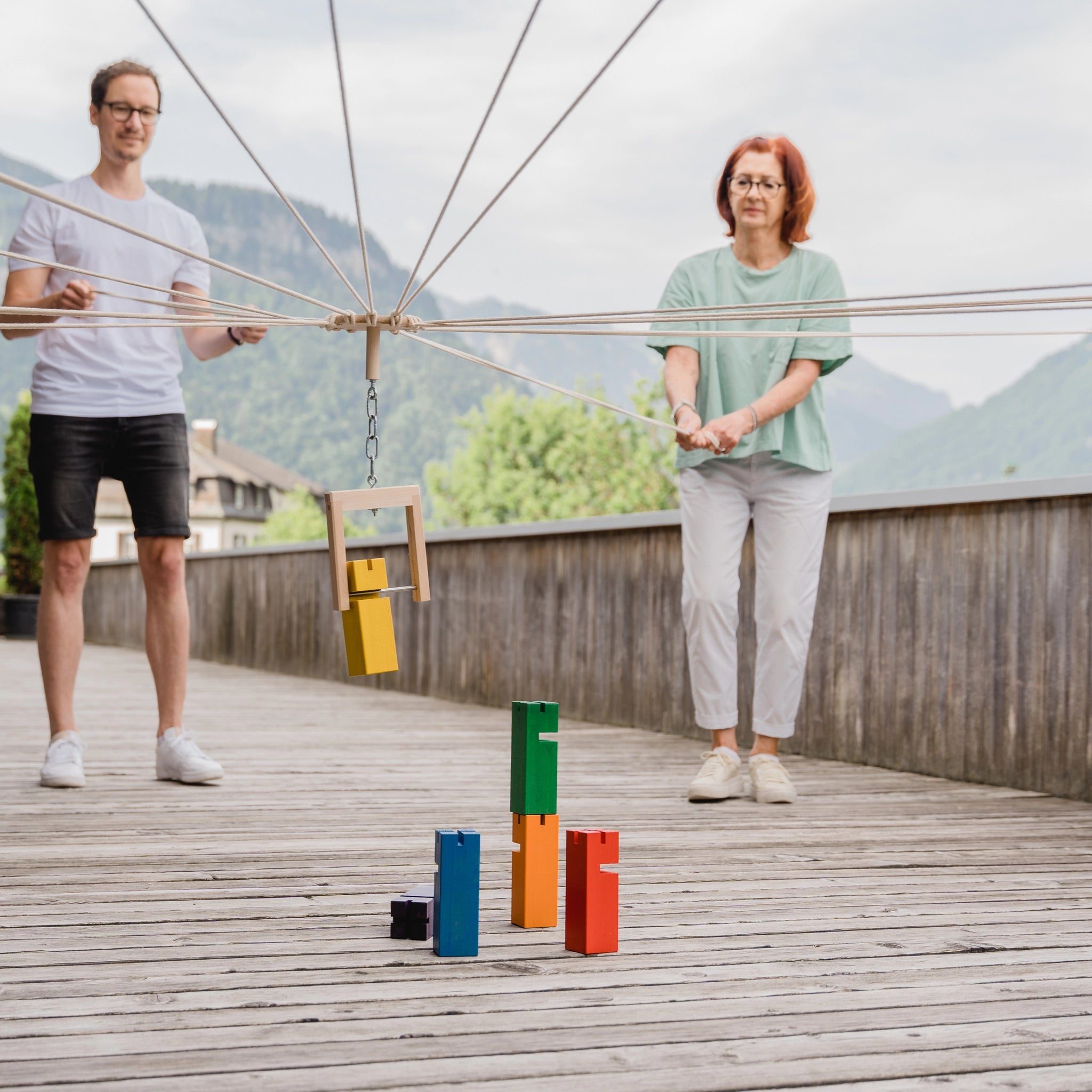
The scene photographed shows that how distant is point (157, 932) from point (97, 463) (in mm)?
1431

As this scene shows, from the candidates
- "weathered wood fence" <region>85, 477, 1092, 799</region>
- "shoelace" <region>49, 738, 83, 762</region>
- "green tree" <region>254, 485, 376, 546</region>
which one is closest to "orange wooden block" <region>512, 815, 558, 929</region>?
"shoelace" <region>49, 738, 83, 762</region>

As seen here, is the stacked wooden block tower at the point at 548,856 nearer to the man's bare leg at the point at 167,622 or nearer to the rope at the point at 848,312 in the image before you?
the rope at the point at 848,312

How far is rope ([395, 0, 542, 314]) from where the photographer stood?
5.22ft

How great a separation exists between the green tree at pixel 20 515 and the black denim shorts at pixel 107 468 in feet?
33.4

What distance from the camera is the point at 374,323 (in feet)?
5.62

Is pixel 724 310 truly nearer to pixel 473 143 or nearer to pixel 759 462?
pixel 473 143

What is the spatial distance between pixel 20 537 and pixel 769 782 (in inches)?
487

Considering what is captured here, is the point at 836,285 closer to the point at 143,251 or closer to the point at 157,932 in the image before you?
the point at 143,251

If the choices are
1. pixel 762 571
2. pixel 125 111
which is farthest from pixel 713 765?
pixel 125 111

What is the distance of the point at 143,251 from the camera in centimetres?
278

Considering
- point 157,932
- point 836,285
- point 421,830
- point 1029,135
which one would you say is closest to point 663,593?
point 836,285

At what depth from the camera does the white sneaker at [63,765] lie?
107 inches

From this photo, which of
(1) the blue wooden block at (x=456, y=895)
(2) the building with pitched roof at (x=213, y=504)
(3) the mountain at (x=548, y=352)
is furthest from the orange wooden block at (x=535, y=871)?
(3) the mountain at (x=548, y=352)

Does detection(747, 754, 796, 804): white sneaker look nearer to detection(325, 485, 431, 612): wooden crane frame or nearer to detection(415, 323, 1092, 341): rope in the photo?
detection(415, 323, 1092, 341): rope
